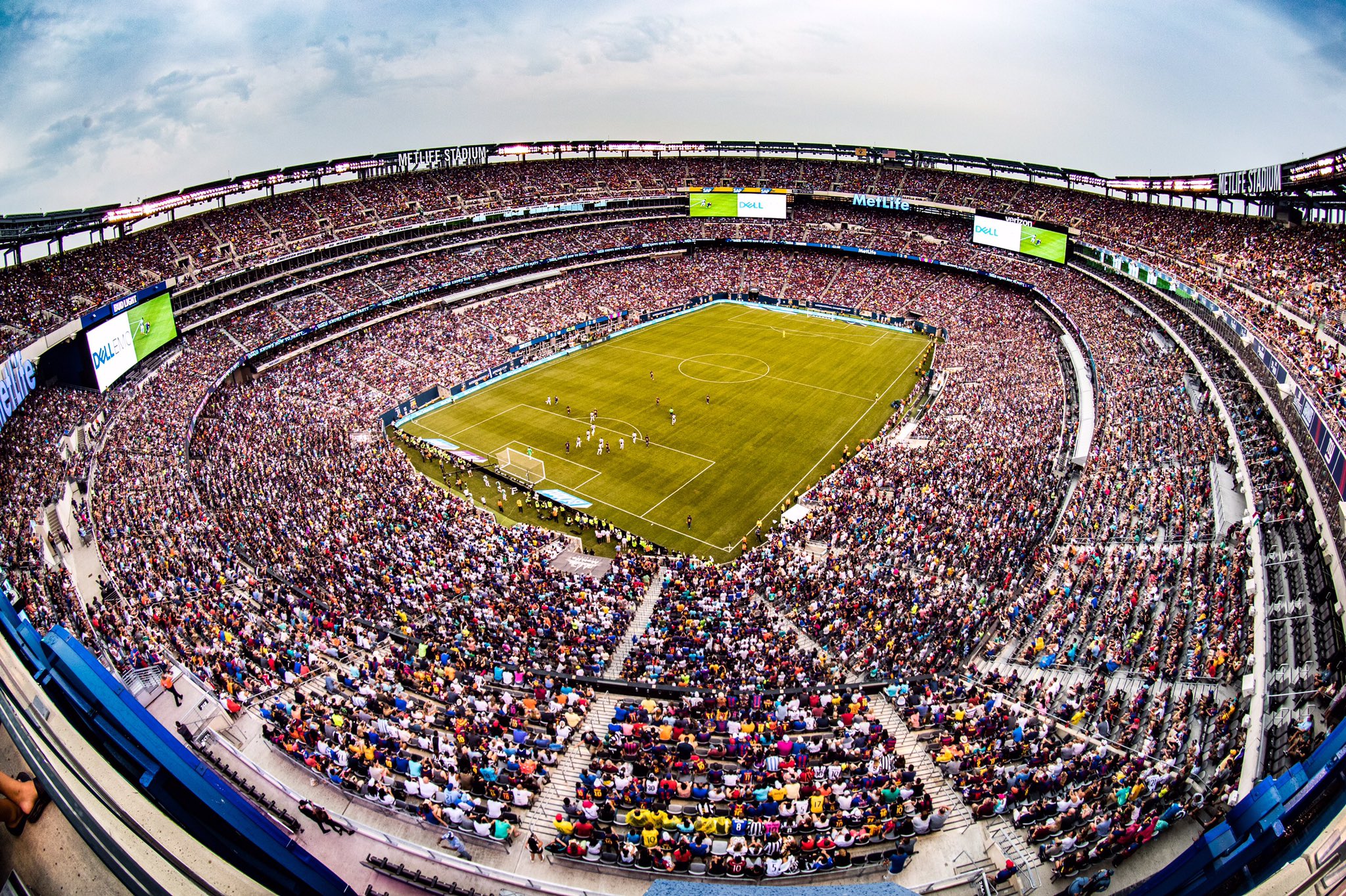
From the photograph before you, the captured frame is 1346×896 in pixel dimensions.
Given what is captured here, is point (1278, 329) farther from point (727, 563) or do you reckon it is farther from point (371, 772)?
point (371, 772)

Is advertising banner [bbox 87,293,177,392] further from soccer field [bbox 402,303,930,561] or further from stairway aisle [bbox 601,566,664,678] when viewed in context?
stairway aisle [bbox 601,566,664,678]

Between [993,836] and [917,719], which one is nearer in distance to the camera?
[993,836]

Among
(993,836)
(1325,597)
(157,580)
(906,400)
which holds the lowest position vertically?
(993,836)

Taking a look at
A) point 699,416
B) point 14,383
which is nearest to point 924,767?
point 699,416

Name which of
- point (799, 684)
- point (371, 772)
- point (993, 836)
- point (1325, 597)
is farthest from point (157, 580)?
point (1325, 597)

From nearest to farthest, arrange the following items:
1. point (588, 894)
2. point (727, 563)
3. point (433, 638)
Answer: point (588, 894) → point (433, 638) → point (727, 563)

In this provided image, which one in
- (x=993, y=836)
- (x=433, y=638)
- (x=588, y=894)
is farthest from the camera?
(x=433, y=638)

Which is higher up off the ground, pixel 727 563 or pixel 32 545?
pixel 32 545

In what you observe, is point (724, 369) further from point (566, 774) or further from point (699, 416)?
point (566, 774)
